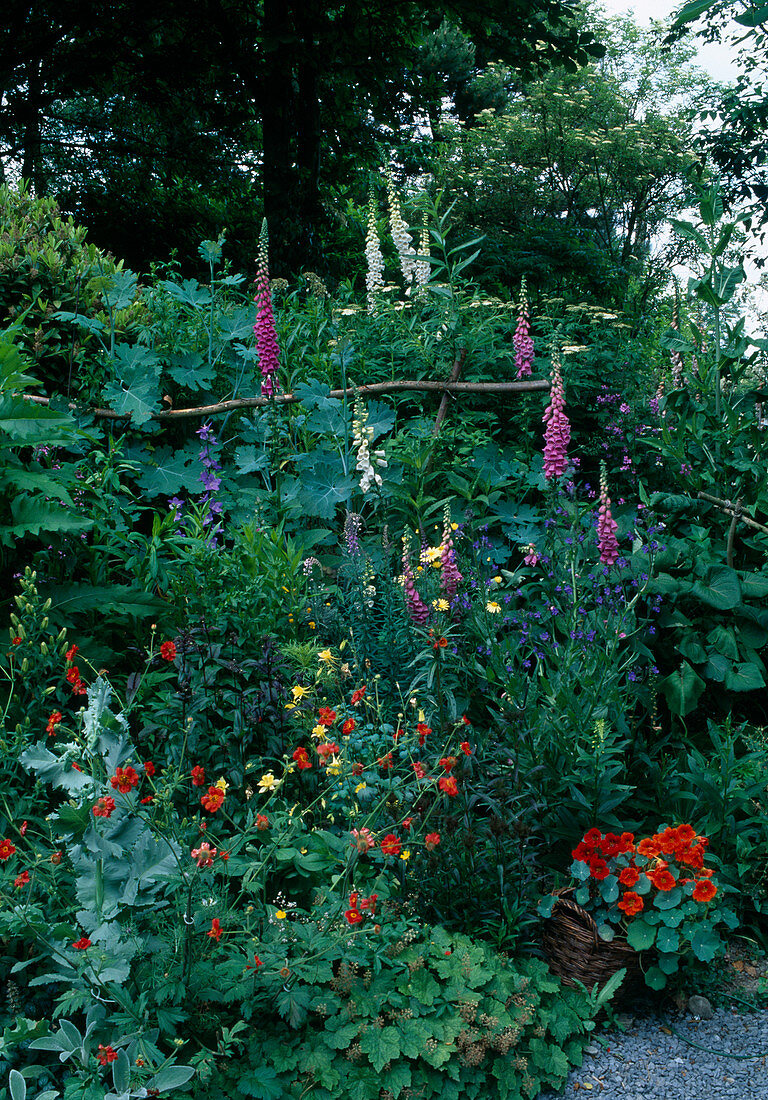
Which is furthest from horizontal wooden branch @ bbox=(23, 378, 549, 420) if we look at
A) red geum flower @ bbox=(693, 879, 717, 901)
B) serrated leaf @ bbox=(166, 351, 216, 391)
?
red geum flower @ bbox=(693, 879, 717, 901)

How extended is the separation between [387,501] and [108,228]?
26.6 feet

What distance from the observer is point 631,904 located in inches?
95.2

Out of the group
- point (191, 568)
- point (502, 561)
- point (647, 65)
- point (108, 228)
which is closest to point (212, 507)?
point (191, 568)

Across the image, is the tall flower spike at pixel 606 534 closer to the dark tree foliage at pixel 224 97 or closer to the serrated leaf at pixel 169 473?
the serrated leaf at pixel 169 473

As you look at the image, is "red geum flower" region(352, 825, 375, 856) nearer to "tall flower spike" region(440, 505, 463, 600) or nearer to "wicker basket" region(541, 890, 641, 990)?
"wicker basket" region(541, 890, 641, 990)

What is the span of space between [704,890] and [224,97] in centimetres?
945

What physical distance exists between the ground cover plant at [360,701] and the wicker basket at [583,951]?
0.17 feet

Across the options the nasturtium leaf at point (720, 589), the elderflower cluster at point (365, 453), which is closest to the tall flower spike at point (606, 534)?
the nasturtium leaf at point (720, 589)

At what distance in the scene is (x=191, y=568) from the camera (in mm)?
3463

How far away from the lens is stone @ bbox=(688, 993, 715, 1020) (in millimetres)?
2483

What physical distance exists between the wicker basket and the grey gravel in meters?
0.16

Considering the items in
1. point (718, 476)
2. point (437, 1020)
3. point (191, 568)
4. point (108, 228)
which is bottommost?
point (437, 1020)

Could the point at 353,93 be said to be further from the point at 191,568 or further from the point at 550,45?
the point at 191,568

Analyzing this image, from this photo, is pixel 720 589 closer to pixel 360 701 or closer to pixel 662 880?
pixel 662 880
